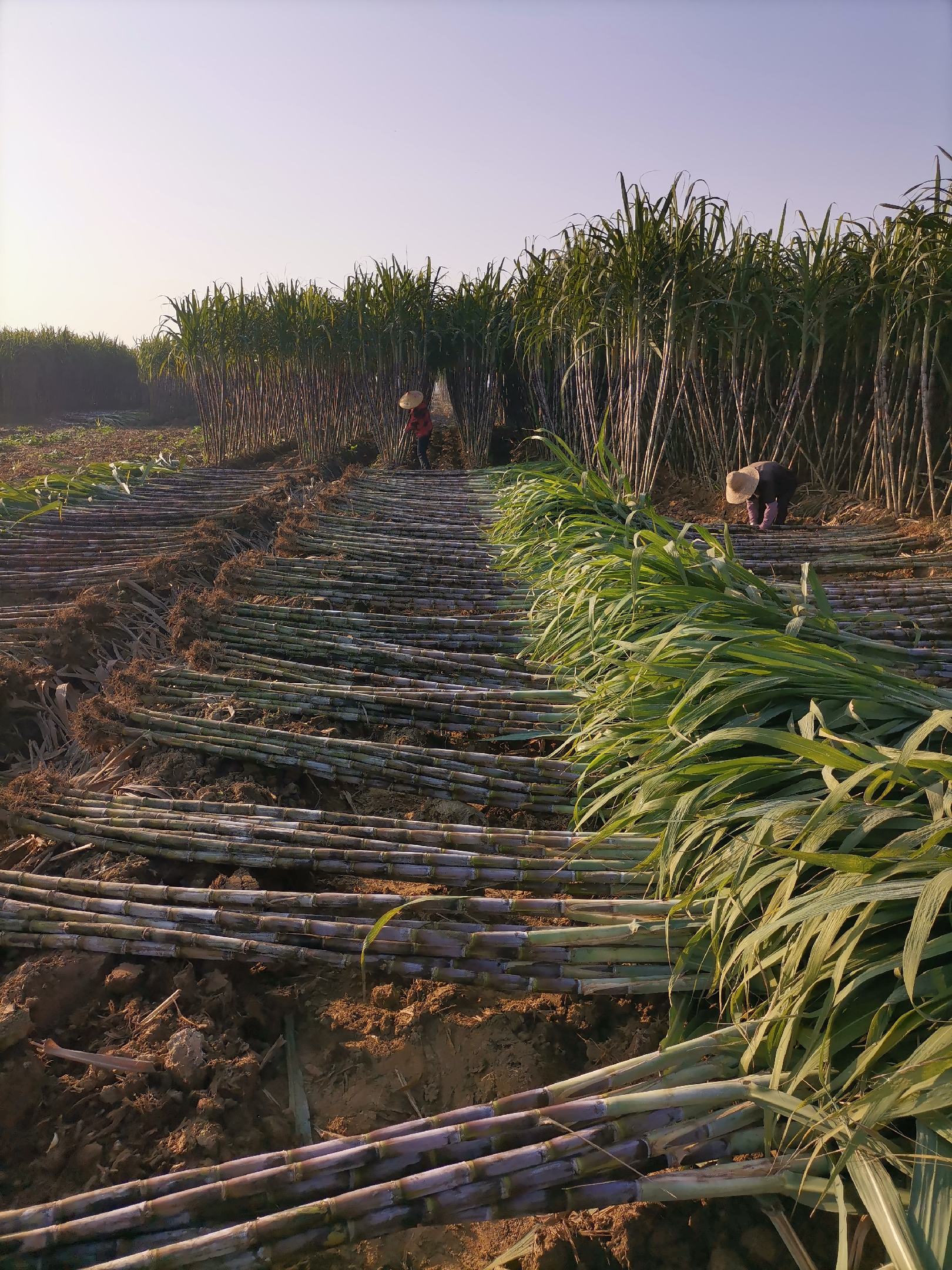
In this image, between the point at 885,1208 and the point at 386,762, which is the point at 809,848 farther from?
the point at 386,762

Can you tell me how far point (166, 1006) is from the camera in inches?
62.1

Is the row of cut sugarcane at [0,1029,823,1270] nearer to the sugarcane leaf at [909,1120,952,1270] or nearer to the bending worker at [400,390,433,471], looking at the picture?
the sugarcane leaf at [909,1120,952,1270]

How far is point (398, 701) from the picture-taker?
8.80 feet

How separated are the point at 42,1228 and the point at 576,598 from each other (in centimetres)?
224

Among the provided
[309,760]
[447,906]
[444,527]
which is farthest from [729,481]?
[447,906]

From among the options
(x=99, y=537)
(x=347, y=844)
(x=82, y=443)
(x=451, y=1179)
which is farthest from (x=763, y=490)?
(x=82, y=443)

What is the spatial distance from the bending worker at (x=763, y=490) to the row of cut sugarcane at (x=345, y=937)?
15.3 feet

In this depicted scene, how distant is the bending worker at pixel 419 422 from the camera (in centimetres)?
993

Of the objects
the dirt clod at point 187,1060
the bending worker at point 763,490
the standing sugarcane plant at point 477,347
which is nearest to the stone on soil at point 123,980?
the dirt clod at point 187,1060

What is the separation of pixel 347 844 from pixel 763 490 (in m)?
5.30

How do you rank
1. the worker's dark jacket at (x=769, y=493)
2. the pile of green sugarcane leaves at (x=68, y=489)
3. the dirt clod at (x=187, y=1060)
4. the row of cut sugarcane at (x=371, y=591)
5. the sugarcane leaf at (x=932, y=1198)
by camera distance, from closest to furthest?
1. the sugarcane leaf at (x=932, y=1198)
2. the dirt clod at (x=187, y=1060)
3. the row of cut sugarcane at (x=371, y=591)
4. the pile of green sugarcane leaves at (x=68, y=489)
5. the worker's dark jacket at (x=769, y=493)

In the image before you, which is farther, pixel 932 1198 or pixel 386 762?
pixel 386 762

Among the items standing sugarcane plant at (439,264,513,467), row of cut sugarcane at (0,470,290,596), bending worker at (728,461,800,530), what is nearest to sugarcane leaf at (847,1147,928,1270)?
row of cut sugarcane at (0,470,290,596)

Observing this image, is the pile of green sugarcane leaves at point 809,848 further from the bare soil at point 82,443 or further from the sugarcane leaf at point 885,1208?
the bare soil at point 82,443
